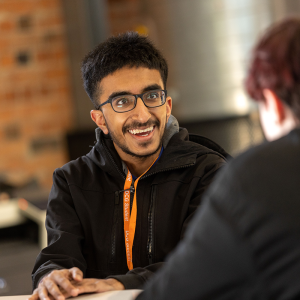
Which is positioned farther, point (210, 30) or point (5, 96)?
point (210, 30)

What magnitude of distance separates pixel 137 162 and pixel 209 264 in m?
0.97

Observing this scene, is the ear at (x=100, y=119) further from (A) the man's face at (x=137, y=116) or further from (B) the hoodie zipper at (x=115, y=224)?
(B) the hoodie zipper at (x=115, y=224)

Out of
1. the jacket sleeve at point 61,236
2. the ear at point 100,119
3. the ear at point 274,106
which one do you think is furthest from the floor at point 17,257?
the ear at point 274,106

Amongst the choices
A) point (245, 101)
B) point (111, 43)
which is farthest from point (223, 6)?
point (111, 43)

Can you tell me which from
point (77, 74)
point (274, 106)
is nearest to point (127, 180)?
point (274, 106)

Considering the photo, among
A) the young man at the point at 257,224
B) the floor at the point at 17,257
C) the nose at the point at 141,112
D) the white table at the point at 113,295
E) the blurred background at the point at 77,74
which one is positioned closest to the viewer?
the young man at the point at 257,224

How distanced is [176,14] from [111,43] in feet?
7.57

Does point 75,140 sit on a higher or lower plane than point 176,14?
lower

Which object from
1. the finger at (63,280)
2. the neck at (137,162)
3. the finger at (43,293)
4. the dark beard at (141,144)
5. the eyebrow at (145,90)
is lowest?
Answer: the finger at (43,293)

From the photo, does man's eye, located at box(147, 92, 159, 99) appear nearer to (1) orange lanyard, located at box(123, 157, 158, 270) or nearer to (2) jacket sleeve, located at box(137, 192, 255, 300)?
(1) orange lanyard, located at box(123, 157, 158, 270)

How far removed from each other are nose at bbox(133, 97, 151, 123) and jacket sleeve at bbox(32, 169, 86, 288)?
0.36m

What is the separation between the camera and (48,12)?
11.8 feet

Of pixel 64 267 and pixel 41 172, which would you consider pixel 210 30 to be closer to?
pixel 41 172

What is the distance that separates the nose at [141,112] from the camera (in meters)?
1.57
